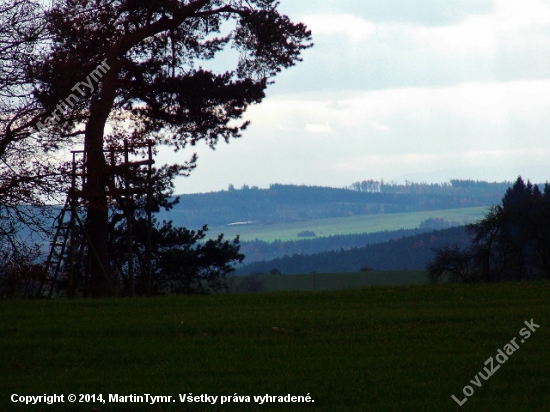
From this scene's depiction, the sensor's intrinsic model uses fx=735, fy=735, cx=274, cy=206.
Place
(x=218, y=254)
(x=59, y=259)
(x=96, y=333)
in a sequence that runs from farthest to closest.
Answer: (x=218, y=254) < (x=59, y=259) < (x=96, y=333)

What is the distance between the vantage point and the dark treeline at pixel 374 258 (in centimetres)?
11998

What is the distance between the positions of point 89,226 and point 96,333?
11.7 metres

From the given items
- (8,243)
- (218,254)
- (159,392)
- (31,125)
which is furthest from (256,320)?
(218,254)

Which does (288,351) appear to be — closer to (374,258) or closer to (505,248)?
(505,248)

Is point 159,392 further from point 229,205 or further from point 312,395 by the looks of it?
point 229,205

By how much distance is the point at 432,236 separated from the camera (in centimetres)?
12412

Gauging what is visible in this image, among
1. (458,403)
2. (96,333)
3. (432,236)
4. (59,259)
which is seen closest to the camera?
(458,403)

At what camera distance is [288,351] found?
10.6 metres

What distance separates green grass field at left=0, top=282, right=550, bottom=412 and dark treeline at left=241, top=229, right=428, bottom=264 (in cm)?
13409

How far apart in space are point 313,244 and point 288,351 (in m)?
162
